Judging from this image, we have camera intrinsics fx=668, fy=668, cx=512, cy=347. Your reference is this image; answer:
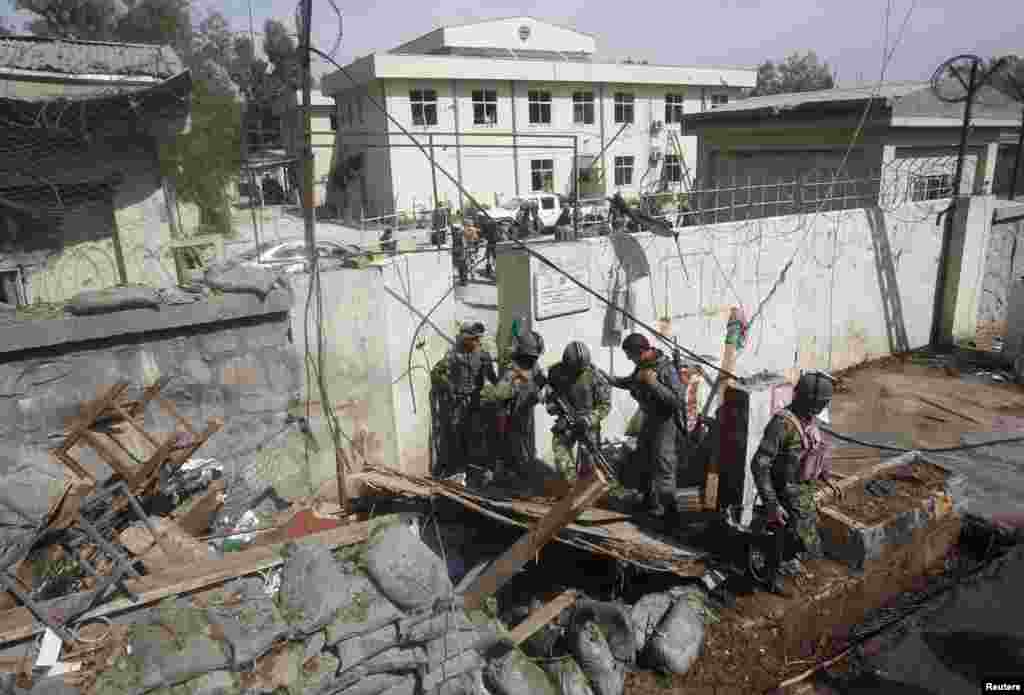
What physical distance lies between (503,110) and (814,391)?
24506 millimetres

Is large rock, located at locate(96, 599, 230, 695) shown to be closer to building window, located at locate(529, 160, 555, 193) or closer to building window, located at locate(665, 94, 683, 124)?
building window, located at locate(529, 160, 555, 193)

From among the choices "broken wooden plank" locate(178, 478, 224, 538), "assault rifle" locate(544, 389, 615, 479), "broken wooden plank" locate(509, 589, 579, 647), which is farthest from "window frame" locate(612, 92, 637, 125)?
"broken wooden plank" locate(509, 589, 579, 647)

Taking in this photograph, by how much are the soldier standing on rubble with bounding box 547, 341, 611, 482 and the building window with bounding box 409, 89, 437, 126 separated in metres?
21.5

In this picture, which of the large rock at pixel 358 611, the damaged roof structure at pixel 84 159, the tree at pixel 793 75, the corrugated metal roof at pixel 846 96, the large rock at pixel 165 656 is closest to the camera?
the large rock at pixel 165 656

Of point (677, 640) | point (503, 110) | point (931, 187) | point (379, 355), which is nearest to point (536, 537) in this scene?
point (677, 640)

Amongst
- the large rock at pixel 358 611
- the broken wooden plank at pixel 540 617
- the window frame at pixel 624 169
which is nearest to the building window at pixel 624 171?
the window frame at pixel 624 169

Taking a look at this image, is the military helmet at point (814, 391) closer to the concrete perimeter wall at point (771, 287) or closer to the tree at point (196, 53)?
the concrete perimeter wall at point (771, 287)

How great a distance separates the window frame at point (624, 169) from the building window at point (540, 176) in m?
2.72

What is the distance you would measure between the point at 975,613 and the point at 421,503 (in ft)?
13.4

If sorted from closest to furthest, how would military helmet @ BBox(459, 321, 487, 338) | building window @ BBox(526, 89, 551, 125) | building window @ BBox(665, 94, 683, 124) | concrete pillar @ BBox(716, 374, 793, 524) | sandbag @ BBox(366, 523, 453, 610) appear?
sandbag @ BBox(366, 523, 453, 610) < concrete pillar @ BBox(716, 374, 793, 524) < military helmet @ BBox(459, 321, 487, 338) < building window @ BBox(526, 89, 551, 125) < building window @ BBox(665, 94, 683, 124)

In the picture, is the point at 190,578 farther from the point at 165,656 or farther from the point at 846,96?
the point at 846,96

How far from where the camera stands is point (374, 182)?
2719 cm

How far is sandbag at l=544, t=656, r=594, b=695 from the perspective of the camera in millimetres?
3828

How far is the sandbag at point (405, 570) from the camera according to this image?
387cm
